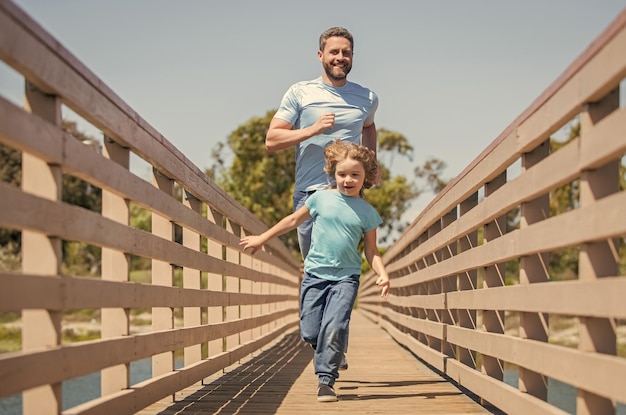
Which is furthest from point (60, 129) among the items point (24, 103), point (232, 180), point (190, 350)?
point (232, 180)

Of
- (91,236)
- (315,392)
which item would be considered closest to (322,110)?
(315,392)

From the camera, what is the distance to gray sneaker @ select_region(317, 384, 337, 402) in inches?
225

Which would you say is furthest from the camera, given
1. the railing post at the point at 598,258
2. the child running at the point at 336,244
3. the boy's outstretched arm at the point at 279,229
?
the boy's outstretched arm at the point at 279,229

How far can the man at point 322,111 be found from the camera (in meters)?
6.81

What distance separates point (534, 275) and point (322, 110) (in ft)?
9.31

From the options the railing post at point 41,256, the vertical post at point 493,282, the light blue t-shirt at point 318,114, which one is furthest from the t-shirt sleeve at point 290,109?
the railing post at point 41,256

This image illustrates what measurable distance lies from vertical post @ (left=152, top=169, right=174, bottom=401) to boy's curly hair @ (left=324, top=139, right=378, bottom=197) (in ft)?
3.30

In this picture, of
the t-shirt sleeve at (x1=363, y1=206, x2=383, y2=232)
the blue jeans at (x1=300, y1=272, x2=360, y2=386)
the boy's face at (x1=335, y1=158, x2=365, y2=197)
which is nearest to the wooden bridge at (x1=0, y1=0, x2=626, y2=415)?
the blue jeans at (x1=300, y1=272, x2=360, y2=386)

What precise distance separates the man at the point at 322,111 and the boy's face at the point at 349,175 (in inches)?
30.2

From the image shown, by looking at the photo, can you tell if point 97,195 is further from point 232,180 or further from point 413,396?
point 413,396

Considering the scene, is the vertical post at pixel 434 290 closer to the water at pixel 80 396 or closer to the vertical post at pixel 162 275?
the water at pixel 80 396

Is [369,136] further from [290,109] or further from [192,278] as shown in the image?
[192,278]

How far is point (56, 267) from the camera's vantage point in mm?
3490

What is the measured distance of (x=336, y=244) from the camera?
237 inches
